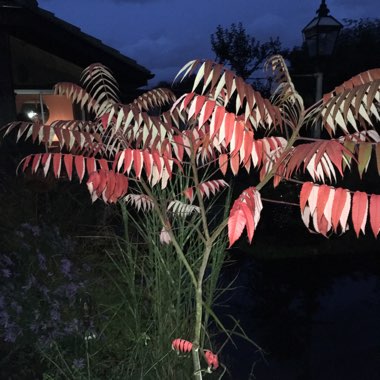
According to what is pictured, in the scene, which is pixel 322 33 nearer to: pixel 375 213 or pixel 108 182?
pixel 108 182

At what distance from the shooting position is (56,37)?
236 inches

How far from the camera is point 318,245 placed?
7.06 metres

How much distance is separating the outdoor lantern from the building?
3584 mm

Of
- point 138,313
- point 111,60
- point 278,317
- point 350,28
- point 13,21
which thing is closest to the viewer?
point 138,313

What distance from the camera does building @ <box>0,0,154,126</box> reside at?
5.22m

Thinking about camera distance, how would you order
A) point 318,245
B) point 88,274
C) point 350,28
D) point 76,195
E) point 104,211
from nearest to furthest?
point 88,274 → point 104,211 → point 76,195 → point 318,245 → point 350,28

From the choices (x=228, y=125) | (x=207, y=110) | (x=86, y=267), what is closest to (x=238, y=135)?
(x=228, y=125)

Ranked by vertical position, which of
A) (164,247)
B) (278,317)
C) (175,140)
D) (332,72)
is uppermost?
(332,72)

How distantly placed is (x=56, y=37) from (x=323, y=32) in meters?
4.25

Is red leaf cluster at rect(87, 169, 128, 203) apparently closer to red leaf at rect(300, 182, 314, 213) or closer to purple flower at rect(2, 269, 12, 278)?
purple flower at rect(2, 269, 12, 278)

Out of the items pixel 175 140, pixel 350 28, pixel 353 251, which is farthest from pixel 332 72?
pixel 175 140

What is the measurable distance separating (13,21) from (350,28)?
22.9 m

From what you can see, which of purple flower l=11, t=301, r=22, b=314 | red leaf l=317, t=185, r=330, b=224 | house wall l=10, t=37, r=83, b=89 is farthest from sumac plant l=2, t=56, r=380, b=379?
house wall l=10, t=37, r=83, b=89

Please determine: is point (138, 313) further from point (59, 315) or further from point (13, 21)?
point (13, 21)
